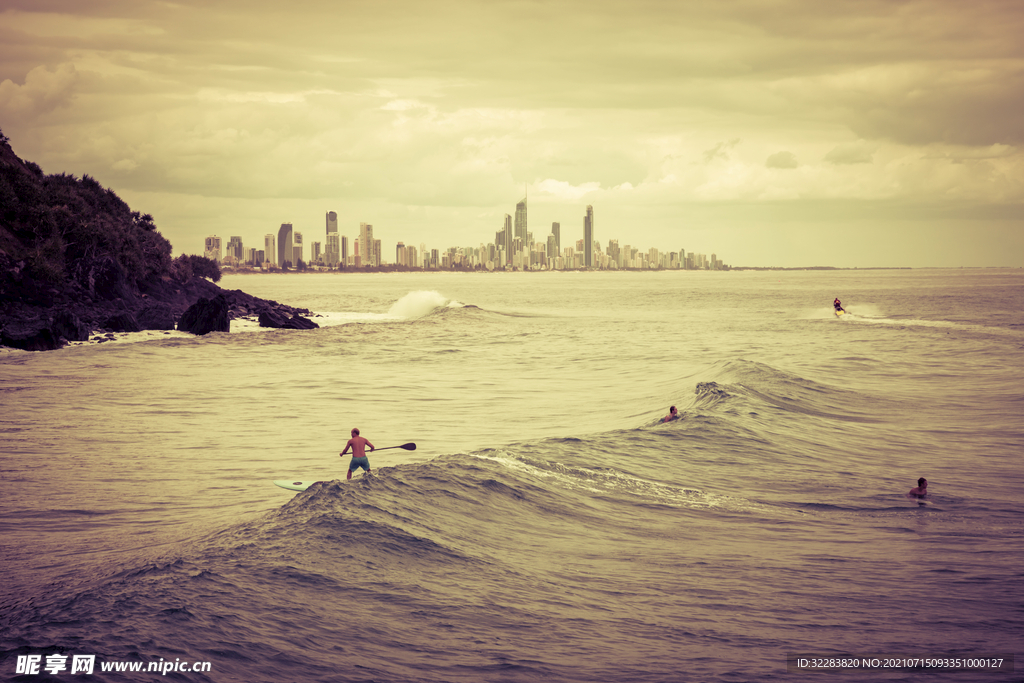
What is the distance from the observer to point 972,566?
459 inches

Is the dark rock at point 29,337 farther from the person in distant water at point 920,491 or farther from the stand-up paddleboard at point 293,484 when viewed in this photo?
the person in distant water at point 920,491

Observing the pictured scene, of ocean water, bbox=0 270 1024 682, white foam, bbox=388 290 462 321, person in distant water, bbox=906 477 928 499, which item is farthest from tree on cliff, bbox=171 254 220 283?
person in distant water, bbox=906 477 928 499

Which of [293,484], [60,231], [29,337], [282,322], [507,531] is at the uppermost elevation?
[60,231]

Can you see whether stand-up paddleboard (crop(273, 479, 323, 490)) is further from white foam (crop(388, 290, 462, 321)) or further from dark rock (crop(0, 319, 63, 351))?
white foam (crop(388, 290, 462, 321))

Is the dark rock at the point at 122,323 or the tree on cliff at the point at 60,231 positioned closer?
the tree on cliff at the point at 60,231

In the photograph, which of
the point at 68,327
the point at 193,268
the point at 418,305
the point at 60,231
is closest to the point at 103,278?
the point at 60,231

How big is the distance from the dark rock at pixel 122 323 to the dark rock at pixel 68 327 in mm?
4506

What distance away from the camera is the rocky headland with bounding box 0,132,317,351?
47.1 meters

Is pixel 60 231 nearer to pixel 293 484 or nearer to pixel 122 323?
pixel 122 323

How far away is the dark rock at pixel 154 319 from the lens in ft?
184

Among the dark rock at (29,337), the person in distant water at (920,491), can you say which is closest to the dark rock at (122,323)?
the dark rock at (29,337)

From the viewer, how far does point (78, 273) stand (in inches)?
2138

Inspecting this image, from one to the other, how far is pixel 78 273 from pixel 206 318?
10.2m

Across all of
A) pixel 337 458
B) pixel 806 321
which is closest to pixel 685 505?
pixel 337 458
